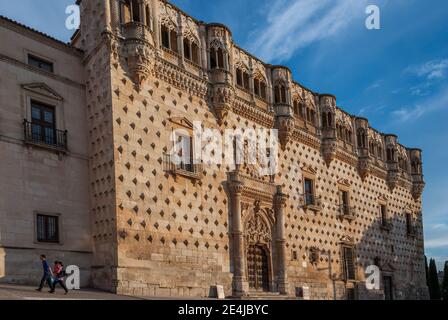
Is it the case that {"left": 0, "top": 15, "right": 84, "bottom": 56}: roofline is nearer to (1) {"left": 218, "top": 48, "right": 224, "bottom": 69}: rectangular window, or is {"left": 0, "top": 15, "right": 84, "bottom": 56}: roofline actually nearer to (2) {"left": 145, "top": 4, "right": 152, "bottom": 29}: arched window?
(2) {"left": 145, "top": 4, "right": 152, "bottom": 29}: arched window

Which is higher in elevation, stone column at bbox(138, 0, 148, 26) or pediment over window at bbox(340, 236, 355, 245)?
stone column at bbox(138, 0, 148, 26)

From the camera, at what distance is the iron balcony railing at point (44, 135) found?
19922 millimetres

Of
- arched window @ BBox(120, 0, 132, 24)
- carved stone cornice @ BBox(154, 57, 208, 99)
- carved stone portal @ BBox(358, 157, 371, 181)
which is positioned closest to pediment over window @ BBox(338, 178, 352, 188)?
carved stone portal @ BBox(358, 157, 371, 181)

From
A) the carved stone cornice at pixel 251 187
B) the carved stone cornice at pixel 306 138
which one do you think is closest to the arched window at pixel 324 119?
the carved stone cornice at pixel 306 138

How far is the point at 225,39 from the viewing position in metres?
26.9

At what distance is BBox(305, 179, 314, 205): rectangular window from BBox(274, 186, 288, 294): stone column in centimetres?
342

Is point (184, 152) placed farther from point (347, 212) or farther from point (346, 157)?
point (346, 157)

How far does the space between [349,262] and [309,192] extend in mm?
5813

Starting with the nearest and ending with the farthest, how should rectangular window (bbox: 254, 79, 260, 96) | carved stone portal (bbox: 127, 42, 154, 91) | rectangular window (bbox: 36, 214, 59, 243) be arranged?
1. rectangular window (bbox: 36, 214, 59, 243)
2. carved stone portal (bbox: 127, 42, 154, 91)
3. rectangular window (bbox: 254, 79, 260, 96)

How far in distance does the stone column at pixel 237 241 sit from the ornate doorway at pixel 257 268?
107 cm

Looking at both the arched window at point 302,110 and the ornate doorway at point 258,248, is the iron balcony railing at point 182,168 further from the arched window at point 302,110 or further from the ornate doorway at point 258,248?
the arched window at point 302,110

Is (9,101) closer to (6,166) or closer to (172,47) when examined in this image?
(6,166)

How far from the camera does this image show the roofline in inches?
792
